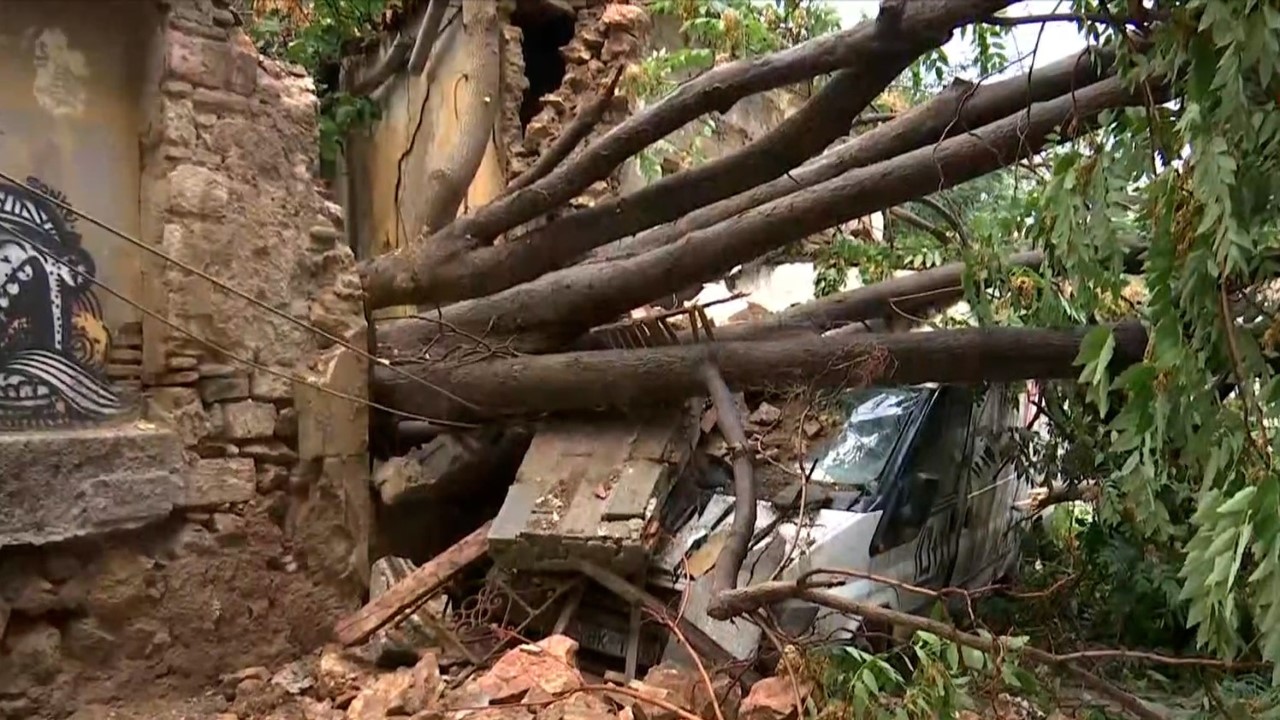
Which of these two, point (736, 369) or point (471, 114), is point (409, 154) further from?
point (736, 369)

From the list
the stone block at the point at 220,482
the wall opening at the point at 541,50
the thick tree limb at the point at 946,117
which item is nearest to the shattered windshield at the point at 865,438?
the thick tree limb at the point at 946,117

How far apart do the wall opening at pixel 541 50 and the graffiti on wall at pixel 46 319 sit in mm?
5641

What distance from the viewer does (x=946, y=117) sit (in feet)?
14.1

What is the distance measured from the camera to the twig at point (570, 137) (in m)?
4.83

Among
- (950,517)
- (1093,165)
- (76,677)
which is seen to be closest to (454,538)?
(76,677)

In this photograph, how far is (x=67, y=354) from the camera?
4.23 metres

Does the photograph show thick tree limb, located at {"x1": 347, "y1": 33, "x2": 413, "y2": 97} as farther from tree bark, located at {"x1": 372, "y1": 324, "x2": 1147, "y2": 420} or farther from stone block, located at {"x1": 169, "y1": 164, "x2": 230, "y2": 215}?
stone block, located at {"x1": 169, "y1": 164, "x2": 230, "y2": 215}

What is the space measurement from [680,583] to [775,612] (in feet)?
1.64

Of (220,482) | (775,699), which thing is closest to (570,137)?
(220,482)

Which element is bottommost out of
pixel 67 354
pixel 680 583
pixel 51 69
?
pixel 680 583

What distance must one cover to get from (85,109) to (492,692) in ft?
9.58

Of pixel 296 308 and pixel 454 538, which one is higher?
pixel 296 308

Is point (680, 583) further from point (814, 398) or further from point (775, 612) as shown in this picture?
point (814, 398)

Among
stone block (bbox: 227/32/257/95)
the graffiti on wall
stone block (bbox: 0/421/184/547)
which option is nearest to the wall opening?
stone block (bbox: 227/32/257/95)
